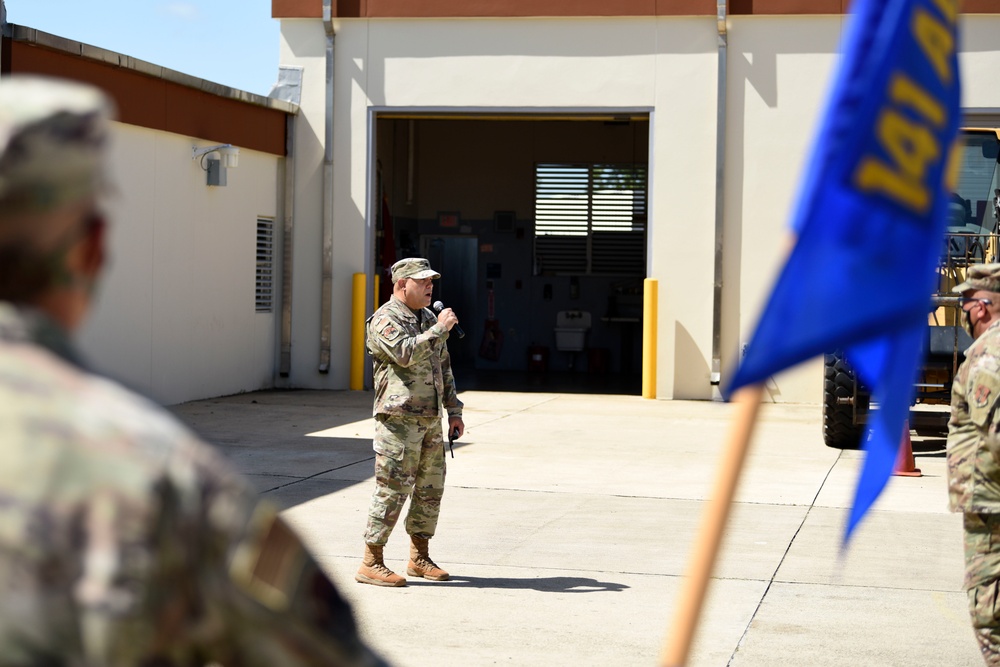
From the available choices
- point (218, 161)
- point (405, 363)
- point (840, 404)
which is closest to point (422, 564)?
point (405, 363)

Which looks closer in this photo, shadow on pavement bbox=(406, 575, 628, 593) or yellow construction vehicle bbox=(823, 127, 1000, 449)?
shadow on pavement bbox=(406, 575, 628, 593)

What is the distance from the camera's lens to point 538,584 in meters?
7.16

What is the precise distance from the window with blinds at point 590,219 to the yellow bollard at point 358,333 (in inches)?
284

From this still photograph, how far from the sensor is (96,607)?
1345 mm

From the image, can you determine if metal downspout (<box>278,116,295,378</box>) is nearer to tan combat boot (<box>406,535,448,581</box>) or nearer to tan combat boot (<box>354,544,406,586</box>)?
A: tan combat boot (<box>406,535,448,581</box>)

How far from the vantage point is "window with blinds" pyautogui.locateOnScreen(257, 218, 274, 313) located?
18453 millimetres

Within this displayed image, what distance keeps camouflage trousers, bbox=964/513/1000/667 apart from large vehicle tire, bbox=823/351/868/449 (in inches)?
303

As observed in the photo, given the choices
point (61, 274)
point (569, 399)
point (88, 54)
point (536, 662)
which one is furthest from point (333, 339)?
point (61, 274)

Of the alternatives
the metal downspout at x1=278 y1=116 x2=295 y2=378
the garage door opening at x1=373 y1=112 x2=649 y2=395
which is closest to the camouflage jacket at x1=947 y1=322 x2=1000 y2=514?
the metal downspout at x1=278 y1=116 x2=295 y2=378

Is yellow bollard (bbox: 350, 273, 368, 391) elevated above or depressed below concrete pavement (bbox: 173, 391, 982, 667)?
above

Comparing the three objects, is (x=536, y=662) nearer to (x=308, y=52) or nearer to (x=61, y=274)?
(x=61, y=274)

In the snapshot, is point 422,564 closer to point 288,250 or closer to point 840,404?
point 840,404

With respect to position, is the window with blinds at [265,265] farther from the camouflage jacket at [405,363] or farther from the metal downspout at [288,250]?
the camouflage jacket at [405,363]

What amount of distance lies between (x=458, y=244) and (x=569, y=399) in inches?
295
